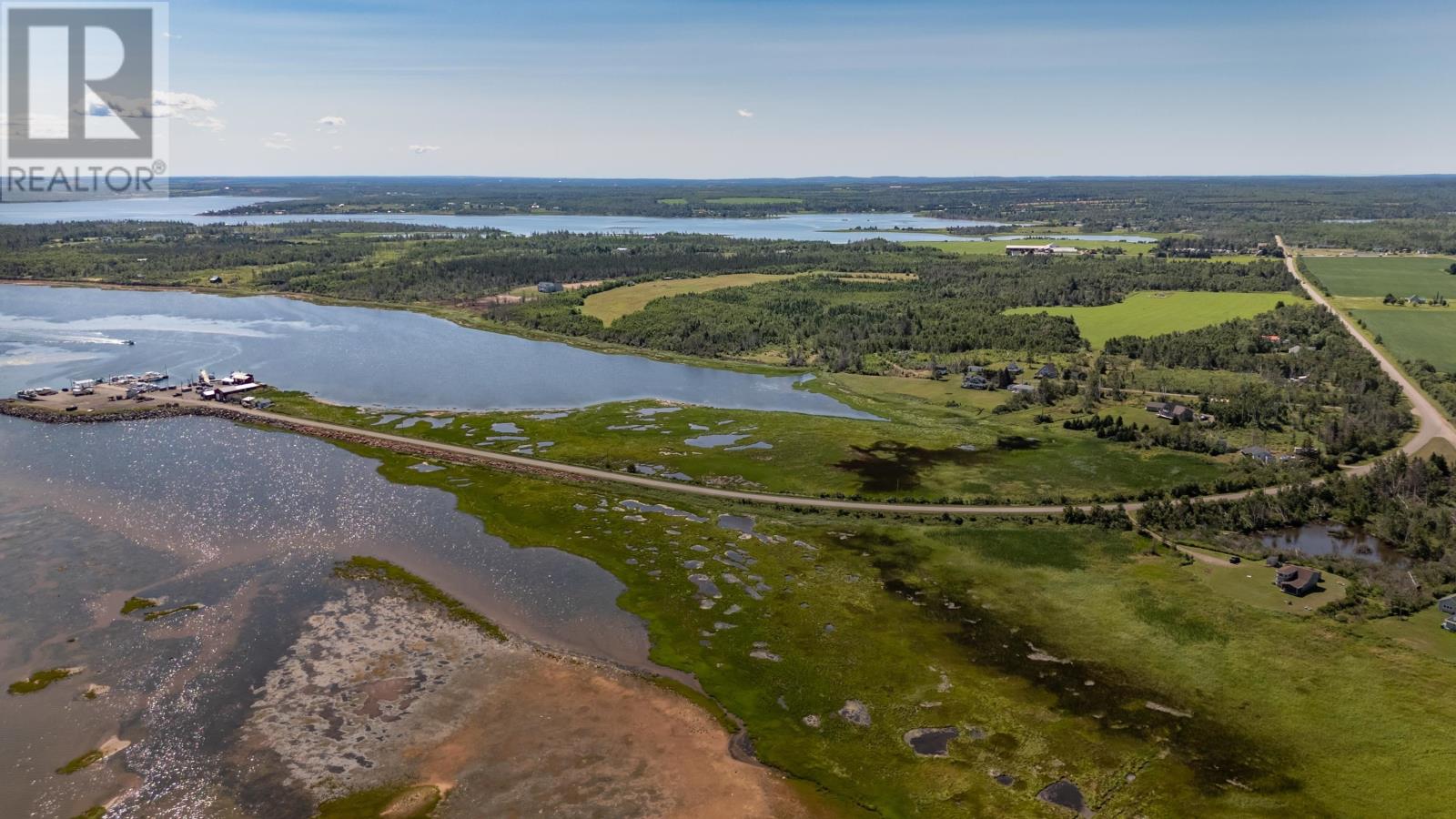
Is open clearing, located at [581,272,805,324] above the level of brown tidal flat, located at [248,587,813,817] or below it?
above

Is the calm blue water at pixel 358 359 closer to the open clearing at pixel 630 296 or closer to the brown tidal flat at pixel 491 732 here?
the open clearing at pixel 630 296

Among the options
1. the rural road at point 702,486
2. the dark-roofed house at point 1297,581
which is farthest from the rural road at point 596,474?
the dark-roofed house at point 1297,581

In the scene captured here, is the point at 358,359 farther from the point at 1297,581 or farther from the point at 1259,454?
the point at 1297,581

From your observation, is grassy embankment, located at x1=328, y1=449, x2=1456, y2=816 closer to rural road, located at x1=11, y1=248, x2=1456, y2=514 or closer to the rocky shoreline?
rural road, located at x1=11, y1=248, x2=1456, y2=514

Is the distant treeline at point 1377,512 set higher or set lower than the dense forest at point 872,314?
lower

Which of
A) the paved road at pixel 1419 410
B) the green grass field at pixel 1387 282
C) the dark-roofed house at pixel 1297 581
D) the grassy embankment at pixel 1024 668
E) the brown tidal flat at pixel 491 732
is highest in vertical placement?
the green grass field at pixel 1387 282

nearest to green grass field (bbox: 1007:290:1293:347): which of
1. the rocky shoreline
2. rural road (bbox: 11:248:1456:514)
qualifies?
rural road (bbox: 11:248:1456:514)
